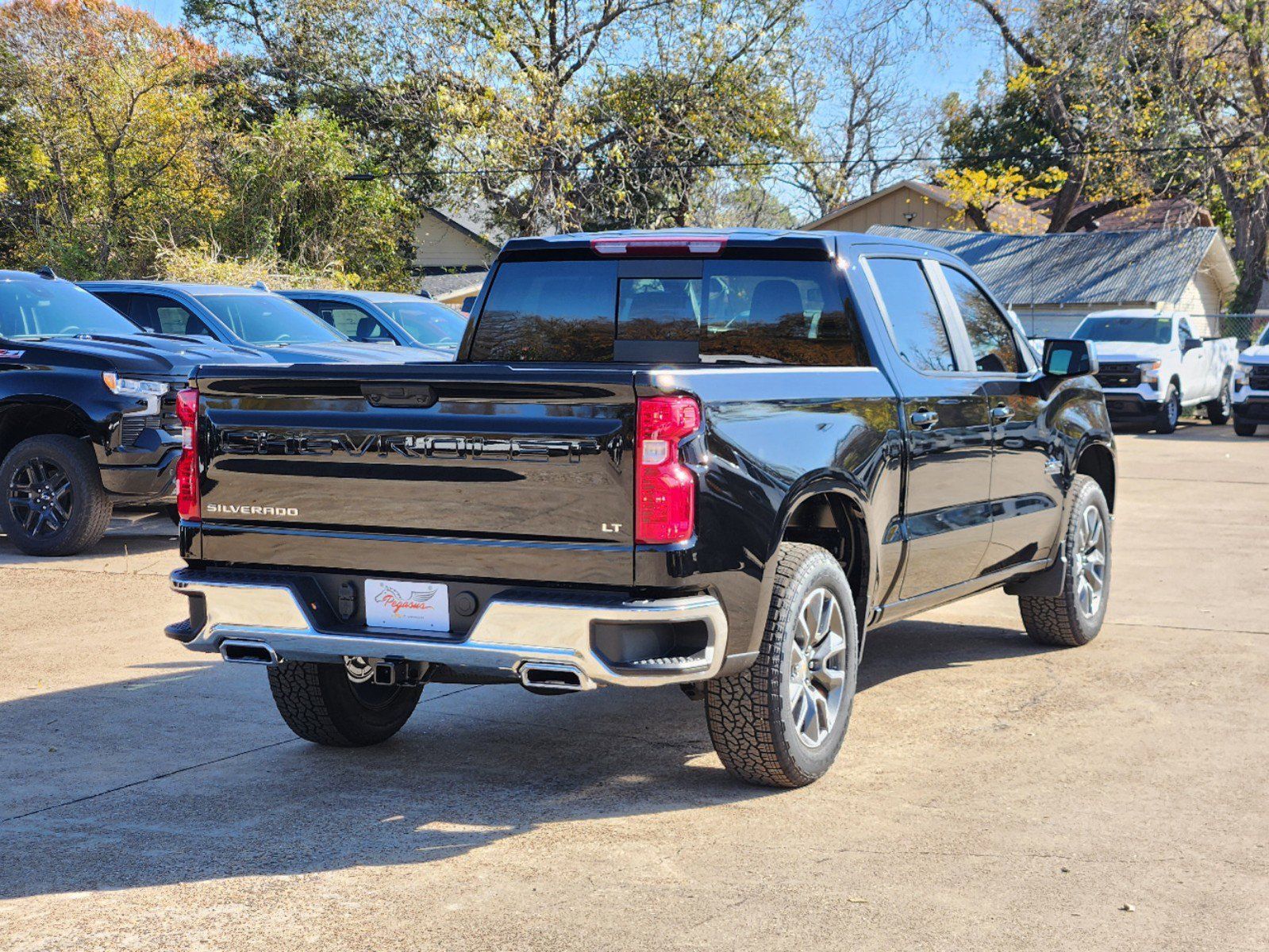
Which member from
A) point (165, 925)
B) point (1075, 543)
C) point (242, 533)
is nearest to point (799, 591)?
point (242, 533)

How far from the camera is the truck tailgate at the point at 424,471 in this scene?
4.54 meters

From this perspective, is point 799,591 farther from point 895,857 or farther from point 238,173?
point 238,173

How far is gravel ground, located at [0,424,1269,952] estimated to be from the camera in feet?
13.3

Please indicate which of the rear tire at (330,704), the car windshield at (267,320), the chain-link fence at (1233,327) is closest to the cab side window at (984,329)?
the rear tire at (330,704)

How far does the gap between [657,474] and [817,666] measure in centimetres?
126

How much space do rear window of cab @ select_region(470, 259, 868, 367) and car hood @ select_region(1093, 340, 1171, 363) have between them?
19.8m

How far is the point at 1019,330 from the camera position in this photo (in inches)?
300

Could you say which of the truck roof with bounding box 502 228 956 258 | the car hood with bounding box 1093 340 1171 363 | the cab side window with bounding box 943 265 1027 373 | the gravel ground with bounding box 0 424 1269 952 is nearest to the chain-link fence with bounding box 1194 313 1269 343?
the car hood with bounding box 1093 340 1171 363

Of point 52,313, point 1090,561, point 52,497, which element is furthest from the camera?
point 52,313

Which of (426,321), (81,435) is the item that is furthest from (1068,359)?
(426,321)

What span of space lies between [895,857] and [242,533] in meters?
2.35

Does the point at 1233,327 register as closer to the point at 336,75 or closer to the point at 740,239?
the point at 336,75

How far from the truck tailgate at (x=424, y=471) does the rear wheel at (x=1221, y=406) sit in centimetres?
2536

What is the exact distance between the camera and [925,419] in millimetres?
6113
